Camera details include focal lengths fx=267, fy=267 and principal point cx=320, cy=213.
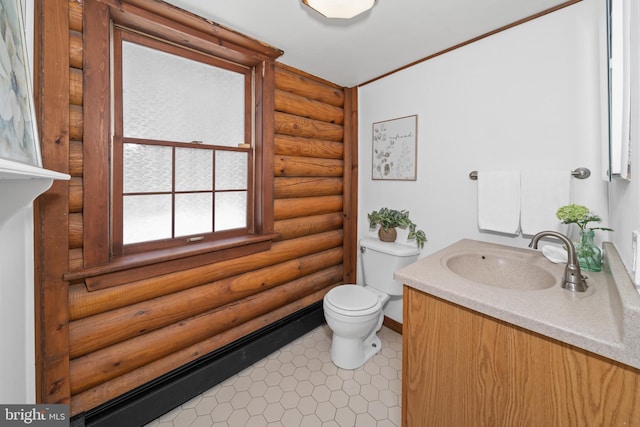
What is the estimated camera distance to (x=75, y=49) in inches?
50.6

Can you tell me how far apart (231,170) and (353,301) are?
4.34 feet

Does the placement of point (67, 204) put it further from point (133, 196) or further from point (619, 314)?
point (619, 314)

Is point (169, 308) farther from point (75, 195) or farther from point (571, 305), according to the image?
point (571, 305)

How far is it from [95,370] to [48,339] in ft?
0.95

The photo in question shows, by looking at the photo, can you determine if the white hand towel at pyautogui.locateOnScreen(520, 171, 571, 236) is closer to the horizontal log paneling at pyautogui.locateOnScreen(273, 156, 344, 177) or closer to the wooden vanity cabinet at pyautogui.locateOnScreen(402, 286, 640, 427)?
the wooden vanity cabinet at pyautogui.locateOnScreen(402, 286, 640, 427)

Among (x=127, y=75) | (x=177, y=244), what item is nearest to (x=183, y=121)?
(x=127, y=75)

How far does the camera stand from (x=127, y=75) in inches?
59.0

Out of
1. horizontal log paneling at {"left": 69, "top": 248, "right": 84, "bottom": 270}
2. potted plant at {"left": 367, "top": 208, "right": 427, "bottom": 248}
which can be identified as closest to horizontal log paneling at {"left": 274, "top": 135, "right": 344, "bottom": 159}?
potted plant at {"left": 367, "top": 208, "right": 427, "bottom": 248}

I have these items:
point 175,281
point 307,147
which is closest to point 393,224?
point 307,147

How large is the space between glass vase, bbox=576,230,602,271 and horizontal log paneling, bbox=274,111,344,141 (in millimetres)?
1894

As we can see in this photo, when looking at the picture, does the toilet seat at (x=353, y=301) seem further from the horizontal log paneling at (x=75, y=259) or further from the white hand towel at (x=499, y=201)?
the horizontal log paneling at (x=75, y=259)

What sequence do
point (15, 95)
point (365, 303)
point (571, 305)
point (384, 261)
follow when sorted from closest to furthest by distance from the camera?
point (15, 95) → point (571, 305) → point (365, 303) → point (384, 261)

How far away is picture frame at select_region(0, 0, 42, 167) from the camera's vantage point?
731 millimetres

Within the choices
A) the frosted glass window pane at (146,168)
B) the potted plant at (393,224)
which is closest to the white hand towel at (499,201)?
the potted plant at (393,224)
